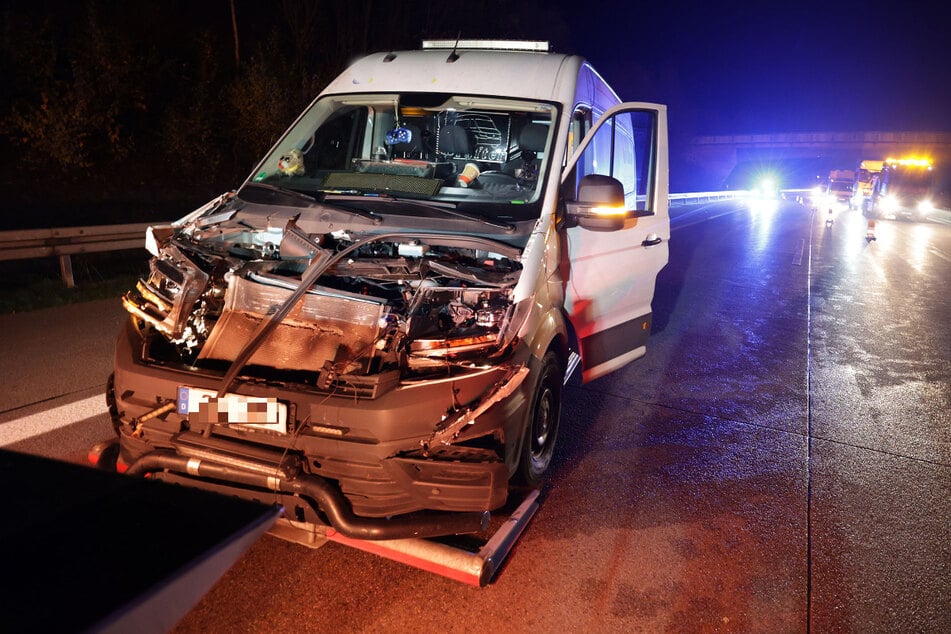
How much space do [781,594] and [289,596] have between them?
237 centimetres

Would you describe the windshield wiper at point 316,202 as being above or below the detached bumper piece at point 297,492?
above

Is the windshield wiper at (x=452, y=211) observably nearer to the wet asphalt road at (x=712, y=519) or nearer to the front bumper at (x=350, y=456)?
the front bumper at (x=350, y=456)

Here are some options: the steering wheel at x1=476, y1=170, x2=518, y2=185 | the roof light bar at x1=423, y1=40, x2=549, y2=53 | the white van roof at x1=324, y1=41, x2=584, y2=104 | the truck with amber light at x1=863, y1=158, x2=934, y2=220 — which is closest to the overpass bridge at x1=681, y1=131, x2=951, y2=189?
the truck with amber light at x1=863, y1=158, x2=934, y2=220

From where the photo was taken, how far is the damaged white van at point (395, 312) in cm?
307

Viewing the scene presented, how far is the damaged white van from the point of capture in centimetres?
307

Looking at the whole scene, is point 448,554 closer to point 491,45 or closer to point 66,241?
point 491,45

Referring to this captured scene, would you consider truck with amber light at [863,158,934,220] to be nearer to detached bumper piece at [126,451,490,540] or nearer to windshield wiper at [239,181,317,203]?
windshield wiper at [239,181,317,203]

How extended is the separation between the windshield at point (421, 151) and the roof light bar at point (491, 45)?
2.38 ft

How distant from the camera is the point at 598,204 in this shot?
4176 millimetres

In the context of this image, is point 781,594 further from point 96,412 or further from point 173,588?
point 96,412

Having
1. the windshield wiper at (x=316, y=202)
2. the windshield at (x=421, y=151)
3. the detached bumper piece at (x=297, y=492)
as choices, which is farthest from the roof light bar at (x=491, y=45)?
the detached bumper piece at (x=297, y=492)

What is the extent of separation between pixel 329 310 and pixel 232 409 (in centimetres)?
64

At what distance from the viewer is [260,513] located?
214cm

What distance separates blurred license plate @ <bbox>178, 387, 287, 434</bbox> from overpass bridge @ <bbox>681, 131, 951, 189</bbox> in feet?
228
